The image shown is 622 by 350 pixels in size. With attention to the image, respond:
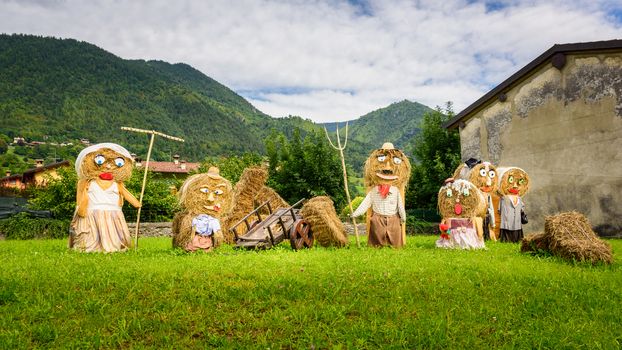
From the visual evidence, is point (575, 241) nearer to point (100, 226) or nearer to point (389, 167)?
point (389, 167)

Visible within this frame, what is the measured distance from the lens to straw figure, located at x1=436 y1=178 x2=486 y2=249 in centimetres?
1015

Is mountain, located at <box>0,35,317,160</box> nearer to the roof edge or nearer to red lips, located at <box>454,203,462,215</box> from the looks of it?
the roof edge

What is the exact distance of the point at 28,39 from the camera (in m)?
147

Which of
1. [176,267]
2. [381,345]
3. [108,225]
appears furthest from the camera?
[108,225]

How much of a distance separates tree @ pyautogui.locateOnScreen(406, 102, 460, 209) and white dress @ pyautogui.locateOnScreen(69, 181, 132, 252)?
55.5ft

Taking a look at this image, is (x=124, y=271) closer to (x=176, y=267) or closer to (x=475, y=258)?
(x=176, y=267)

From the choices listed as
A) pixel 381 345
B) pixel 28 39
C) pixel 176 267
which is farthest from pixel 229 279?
→ pixel 28 39

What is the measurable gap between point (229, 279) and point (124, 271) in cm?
168

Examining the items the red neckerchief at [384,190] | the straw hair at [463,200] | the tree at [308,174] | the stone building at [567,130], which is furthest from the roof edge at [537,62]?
the red neckerchief at [384,190]

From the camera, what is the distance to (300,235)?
1000cm

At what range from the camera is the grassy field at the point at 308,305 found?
413cm

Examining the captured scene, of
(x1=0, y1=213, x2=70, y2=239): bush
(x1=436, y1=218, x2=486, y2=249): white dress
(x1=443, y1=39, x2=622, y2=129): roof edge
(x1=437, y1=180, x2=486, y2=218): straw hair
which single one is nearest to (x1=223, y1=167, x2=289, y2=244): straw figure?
(x1=437, y1=180, x2=486, y2=218): straw hair

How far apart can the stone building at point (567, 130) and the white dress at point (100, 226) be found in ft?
45.1

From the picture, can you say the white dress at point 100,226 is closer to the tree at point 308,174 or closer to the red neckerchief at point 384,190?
the red neckerchief at point 384,190
